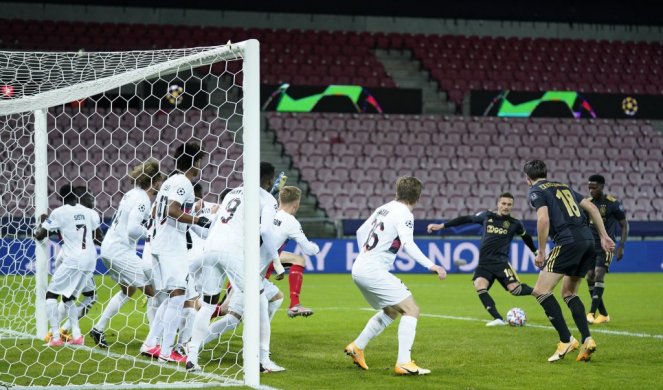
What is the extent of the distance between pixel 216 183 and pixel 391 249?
17043 mm

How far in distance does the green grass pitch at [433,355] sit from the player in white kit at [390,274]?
0.70 ft

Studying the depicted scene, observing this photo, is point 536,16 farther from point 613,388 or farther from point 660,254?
point 613,388

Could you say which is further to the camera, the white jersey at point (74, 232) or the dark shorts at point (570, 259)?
the white jersey at point (74, 232)

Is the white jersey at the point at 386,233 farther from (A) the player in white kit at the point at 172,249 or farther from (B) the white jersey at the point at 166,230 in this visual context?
(B) the white jersey at the point at 166,230

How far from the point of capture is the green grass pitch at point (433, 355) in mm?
8281

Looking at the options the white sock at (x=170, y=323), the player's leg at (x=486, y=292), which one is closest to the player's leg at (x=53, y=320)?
the white sock at (x=170, y=323)

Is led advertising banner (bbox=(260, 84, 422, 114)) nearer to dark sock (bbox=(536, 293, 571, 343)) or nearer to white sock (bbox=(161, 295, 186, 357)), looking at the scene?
dark sock (bbox=(536, 293, 571, 343))

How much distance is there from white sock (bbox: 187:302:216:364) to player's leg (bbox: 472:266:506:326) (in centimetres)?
519

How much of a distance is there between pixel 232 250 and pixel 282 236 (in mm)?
528

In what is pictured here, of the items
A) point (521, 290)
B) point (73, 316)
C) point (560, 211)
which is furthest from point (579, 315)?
point (73, 316)

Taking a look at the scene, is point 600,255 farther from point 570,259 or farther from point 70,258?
point 70,258

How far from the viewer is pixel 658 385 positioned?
26.3ft

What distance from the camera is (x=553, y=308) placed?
383 inches

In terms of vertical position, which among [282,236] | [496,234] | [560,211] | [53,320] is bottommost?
[53,320]
